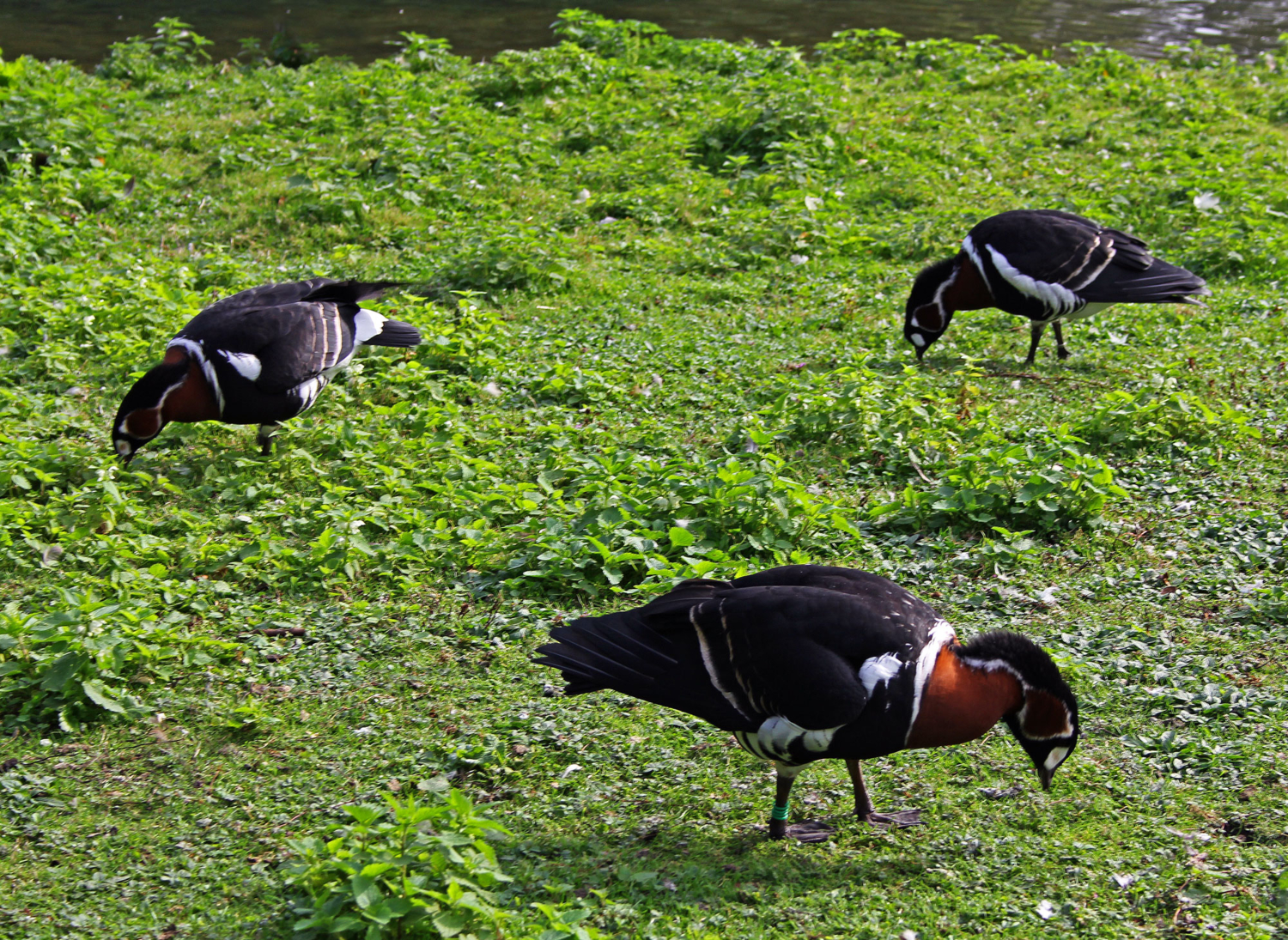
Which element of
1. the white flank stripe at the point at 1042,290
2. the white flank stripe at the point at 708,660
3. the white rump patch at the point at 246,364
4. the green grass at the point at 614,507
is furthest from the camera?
the white flank stripe at the point at 1042,290

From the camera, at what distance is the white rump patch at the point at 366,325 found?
21.4ft

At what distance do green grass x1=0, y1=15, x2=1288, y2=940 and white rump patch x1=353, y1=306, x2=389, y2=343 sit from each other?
0.38m

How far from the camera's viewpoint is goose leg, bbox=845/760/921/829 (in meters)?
3.85

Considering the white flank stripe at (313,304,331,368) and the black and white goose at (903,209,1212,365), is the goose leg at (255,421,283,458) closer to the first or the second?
the white flank stripe at (313,304,331,368)

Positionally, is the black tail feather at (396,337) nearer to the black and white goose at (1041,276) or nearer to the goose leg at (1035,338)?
the black and white goose at (1041,276)

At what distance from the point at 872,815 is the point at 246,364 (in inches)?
149

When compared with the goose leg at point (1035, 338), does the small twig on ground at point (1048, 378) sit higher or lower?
lower

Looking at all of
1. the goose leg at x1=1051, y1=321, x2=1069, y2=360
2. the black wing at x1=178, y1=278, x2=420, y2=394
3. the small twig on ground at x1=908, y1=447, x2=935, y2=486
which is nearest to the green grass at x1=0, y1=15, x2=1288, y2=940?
the small twig on ground at x1=908, y1=447, x2=935, y2=486

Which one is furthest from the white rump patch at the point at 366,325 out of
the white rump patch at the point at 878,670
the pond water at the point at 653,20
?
the pond water at the point at 653,20

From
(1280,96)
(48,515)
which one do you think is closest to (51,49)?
(48,515)

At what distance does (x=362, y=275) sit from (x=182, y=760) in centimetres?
500

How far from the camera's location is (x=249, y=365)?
19.3ft

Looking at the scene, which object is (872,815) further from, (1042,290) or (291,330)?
(1042,290)

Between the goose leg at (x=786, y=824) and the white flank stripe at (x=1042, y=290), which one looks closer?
the goose leg at (x=786, y=824)
